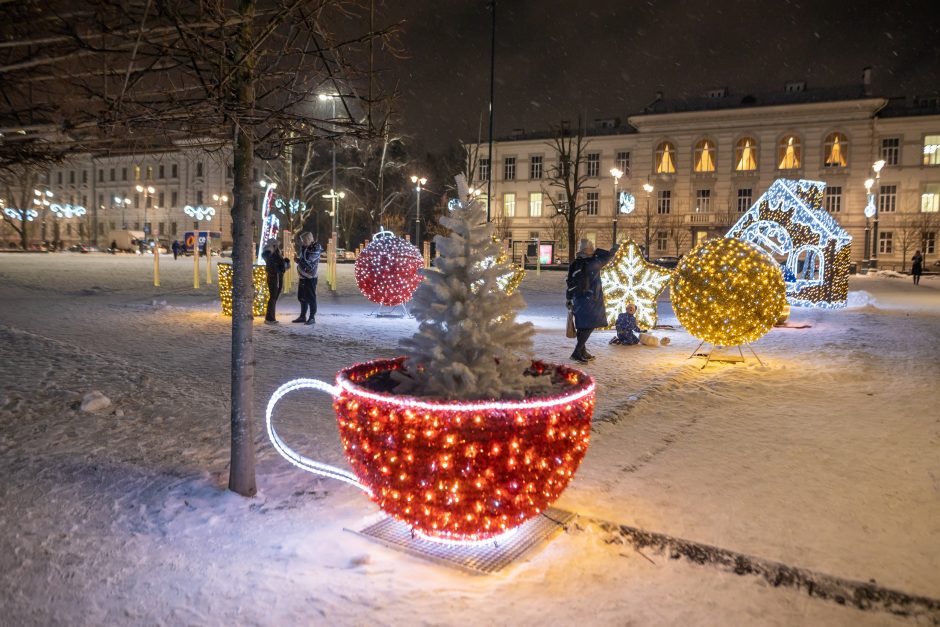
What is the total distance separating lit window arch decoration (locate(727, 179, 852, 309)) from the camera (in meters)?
20.3

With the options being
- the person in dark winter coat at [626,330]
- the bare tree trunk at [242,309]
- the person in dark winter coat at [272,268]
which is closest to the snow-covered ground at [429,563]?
the bare tree trunk at [242,309]

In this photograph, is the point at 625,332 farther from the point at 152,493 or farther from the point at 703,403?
the point at 152,493

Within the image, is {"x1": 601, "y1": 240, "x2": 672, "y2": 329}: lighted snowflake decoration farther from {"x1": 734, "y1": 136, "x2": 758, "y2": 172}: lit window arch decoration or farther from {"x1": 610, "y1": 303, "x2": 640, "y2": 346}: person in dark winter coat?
{"x1": 734, "y1": 136, "x2": 758, "y2": 172}: lit window arch decoration

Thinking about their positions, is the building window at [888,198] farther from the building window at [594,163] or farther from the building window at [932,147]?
the building window at [594,163]

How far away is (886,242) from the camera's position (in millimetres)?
57062

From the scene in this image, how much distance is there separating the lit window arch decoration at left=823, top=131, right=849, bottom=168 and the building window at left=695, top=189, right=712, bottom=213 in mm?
8921

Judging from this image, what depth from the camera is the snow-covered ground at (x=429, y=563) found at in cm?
349

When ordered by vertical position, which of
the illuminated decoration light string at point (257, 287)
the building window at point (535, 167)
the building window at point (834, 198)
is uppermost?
the building window at point (535, 167)

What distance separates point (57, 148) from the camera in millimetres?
5777

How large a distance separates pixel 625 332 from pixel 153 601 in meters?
10.2

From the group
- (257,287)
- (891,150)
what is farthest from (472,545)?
(891,150)

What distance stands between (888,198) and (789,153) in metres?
9.06

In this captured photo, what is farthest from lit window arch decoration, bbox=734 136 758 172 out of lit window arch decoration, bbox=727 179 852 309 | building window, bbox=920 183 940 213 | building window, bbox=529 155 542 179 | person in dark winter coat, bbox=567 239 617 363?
person in dark winter coat, bbox=567 239 617 363

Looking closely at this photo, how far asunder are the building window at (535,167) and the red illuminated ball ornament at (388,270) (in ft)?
170
